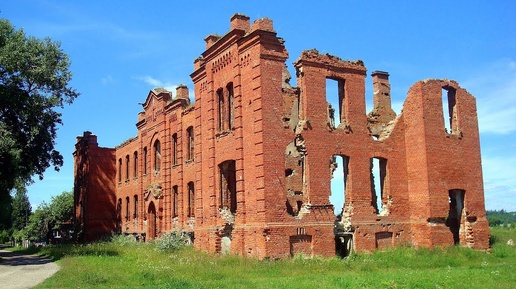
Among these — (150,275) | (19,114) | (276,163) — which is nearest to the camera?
(150,275)

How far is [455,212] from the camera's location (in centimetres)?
2434

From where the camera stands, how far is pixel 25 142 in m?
30.0

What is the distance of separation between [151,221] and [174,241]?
698 cm

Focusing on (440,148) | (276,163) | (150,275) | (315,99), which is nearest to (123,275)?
(150,275)

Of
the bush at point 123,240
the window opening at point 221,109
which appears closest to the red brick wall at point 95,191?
the bush at point 123,240

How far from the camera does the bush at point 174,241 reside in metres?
25.3

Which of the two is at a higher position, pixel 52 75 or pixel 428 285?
pixel 52 75

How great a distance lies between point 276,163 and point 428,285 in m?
7.15

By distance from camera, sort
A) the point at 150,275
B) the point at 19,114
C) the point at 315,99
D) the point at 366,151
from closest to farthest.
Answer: the point at 150,275, the point at 315,99, the point at 366,151, the point at 19,114

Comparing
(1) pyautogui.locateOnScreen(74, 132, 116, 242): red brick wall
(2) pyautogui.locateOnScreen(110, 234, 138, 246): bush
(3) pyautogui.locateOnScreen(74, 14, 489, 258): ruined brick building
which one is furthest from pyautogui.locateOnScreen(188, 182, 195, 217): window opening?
(1) pyautogui.locateOnScreen(74, 132, 116, 242): red brick wall

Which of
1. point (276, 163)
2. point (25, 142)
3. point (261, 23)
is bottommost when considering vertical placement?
point (276, 163)

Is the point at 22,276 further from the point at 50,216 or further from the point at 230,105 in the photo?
the point at 50,216

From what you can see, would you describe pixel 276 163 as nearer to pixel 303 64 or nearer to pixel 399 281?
pixel 303 64

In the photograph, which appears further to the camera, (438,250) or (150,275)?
(438,250)
